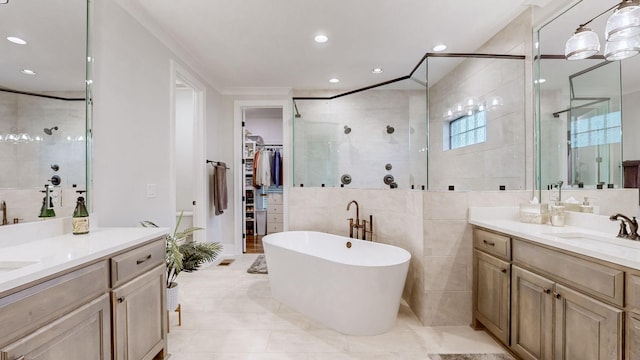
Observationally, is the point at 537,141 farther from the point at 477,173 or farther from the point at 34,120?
the point at 34,120

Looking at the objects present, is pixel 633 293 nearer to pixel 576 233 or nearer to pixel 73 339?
pixel 576 233

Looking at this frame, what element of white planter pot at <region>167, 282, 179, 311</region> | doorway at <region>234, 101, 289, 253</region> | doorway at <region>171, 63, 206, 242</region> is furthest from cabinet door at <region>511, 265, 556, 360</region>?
doorway at <region>234, 101, 289, 253</region>

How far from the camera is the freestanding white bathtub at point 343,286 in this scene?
2164 millimetres

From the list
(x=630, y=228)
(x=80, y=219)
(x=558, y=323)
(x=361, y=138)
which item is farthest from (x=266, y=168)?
(x=630, y=228)

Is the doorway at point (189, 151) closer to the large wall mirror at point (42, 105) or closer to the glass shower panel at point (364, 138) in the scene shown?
the large wall mirror at point (42, 105)

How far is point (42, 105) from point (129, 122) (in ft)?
2.25

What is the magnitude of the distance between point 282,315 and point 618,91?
292 cm

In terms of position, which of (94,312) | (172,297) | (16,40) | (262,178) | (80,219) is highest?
(16,40)

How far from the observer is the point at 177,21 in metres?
2.53

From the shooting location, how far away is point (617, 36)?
1614 mm

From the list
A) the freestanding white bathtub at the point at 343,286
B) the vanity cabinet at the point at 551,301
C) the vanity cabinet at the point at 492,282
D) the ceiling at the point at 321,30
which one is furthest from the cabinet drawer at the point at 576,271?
the ceiling at the point at 321,30

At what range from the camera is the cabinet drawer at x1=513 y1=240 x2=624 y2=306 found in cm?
124

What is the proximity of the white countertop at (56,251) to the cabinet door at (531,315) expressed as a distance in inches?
92.8

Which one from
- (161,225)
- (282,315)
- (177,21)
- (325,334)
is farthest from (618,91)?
(161,225)
